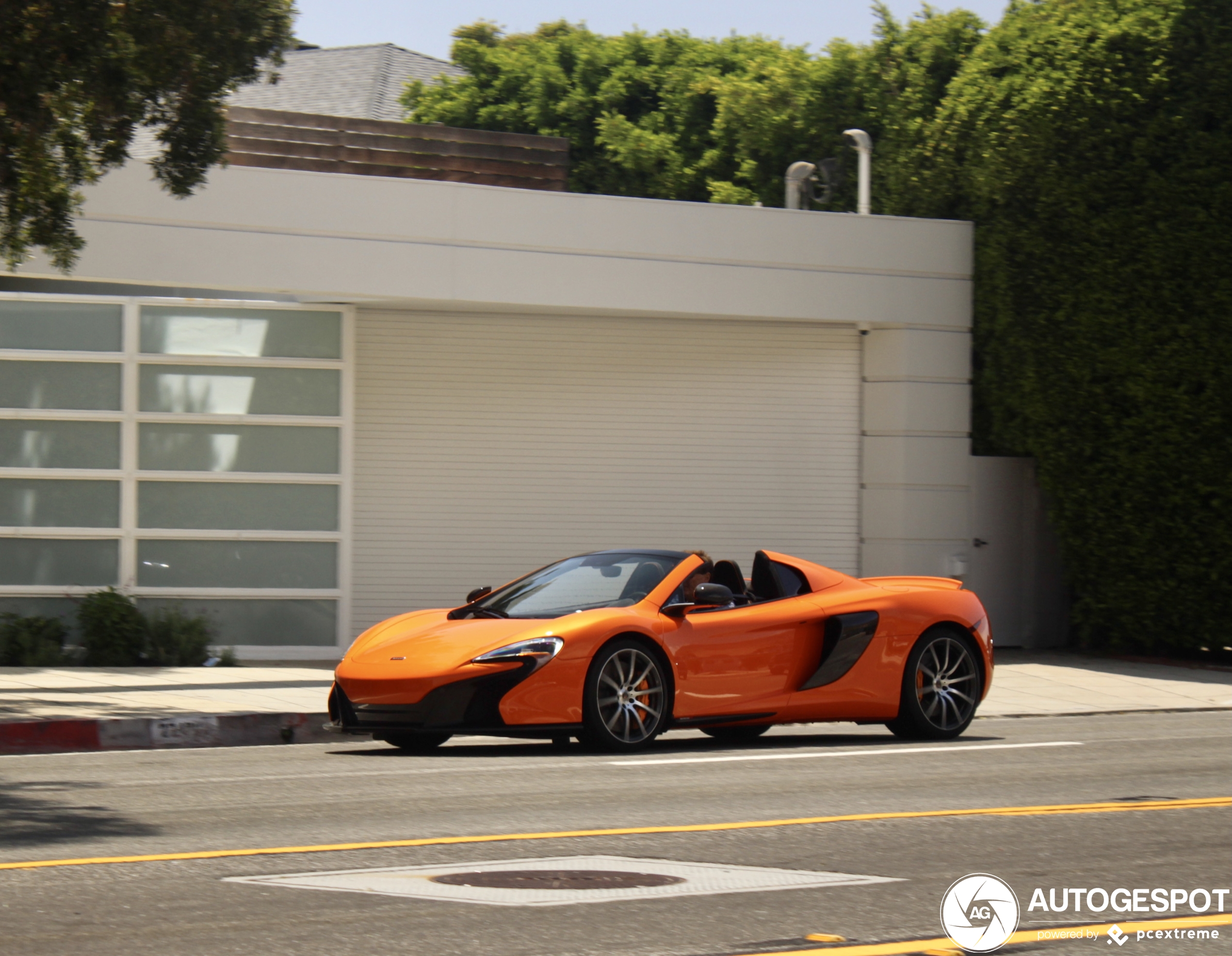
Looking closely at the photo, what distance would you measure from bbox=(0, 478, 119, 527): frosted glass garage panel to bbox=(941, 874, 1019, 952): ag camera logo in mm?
12500

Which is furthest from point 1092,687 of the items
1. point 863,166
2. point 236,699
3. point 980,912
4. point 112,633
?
point 980,912

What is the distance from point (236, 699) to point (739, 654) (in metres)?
4.70

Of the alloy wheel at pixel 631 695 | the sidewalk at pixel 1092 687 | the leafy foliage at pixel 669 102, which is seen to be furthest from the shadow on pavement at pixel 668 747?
the leafy foliage at pixel 669 102

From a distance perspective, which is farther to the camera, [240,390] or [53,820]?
[240,390]

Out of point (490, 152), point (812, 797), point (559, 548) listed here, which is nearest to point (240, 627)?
point (559, 548)

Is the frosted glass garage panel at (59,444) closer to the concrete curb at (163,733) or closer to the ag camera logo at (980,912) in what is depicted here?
the concrete curb at (163,733)

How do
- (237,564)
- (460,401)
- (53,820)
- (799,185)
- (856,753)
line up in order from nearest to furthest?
1. (53,820)
2. (856,753)
3. (237,564)
4. (460,401)
5. (799,185)

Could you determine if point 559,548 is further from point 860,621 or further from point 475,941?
point 475,941

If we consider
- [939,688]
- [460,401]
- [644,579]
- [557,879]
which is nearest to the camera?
[557,879]

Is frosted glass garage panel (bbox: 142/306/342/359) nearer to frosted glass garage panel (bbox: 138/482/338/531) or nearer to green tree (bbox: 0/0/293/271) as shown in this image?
frosted glass garage panel (bbox: 138/482/338/531)

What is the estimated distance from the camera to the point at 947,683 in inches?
445

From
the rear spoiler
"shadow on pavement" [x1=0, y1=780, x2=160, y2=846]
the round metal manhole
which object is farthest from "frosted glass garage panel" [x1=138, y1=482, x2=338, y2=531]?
the round metal manhole

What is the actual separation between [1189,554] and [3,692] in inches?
495

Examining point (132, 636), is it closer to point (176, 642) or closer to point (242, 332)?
point (176, 642)
